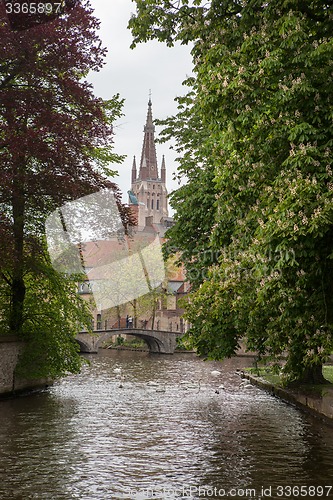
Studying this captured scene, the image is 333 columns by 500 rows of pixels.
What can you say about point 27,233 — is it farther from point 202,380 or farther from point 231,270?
point 202,380

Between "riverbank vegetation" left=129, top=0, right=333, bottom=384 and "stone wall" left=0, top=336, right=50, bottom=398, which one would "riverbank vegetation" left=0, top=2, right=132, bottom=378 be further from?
"riverbank vegetation" left=129, top=0, right=333, bottom=384

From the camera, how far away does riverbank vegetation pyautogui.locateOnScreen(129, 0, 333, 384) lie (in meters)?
10.5

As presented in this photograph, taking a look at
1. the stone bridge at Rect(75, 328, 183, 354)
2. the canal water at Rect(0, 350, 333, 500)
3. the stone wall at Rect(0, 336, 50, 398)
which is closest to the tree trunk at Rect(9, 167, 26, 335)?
the stone wall at Rect(0, 336, 50, 398)

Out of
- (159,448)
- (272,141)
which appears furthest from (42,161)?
(159,448)

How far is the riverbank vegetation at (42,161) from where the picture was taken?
17141 millimetres

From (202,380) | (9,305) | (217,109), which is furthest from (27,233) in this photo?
(202,380)

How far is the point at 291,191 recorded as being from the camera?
10211 millimetres

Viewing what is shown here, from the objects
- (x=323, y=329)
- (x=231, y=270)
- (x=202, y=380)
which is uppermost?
(x=231, y=270)

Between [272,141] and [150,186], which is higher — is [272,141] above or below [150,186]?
below

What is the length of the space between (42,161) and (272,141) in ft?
26.9

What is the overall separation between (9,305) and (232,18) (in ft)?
40.8

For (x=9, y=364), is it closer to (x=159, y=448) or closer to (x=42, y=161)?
(x=42, y=161)

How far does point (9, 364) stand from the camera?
1977 centimetres

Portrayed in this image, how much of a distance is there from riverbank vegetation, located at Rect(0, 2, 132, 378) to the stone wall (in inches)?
13.6
